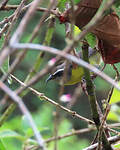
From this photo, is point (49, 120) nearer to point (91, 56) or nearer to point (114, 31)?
point (91, 56)

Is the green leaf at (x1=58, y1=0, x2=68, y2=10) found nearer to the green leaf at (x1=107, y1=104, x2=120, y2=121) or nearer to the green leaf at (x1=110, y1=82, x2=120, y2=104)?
the green leaf at (x1=110, y1=82, x2=120, y2=104)

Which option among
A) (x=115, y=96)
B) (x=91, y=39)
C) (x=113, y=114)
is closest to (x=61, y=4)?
(x=91, y=39)

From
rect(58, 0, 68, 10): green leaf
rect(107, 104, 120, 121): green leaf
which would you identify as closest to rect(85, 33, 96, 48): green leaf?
rect(58, 0, 68, 10): green leaf

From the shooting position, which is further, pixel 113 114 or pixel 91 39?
pixel 113 114

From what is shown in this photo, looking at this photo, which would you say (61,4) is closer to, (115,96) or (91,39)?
(91,39)

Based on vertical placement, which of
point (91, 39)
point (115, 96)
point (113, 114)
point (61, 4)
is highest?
point (61, 4)

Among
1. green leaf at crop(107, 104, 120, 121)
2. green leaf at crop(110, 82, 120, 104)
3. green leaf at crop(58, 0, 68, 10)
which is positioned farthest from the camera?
green leaf at crop(107, 104, 120, 121)

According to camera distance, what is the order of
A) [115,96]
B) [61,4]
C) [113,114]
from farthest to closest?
[113,114] < [115,96] < [61,4]

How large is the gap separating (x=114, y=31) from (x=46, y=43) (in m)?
0.17

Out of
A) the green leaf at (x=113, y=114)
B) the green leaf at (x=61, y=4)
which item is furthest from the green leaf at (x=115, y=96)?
the green leaf at (x=61, y=4)

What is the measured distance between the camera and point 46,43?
55 centimetres

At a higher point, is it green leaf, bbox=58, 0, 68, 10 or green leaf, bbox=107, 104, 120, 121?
green leaf, bbox=58, 0, 68, 10

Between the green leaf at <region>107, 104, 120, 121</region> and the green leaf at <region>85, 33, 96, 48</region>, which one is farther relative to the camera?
the green leaf at <region>107, 104, 120, 121</region>

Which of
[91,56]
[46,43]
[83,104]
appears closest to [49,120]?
[83,104]
